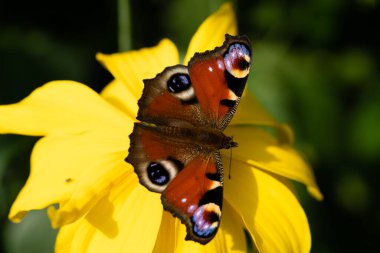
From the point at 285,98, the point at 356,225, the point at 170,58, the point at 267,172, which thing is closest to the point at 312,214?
the point at 356,225

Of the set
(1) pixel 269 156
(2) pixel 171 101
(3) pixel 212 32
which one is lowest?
(1) pixel 269 156

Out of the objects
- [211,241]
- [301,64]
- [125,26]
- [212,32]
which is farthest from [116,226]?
[301,64]

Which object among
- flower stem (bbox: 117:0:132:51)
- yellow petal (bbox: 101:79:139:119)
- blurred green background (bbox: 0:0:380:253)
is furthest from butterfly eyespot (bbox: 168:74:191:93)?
blurred green background (bbox: 0:0:380:253)

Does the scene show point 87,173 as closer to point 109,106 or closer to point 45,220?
point 109,106

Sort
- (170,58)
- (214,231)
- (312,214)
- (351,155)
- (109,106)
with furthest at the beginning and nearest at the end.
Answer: (351,155) < (312,214) < (170,58) < (109,106) < (214,231)

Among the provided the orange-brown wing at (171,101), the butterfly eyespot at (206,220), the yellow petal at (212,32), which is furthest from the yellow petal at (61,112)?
the butterfly eyespot at (206,220)

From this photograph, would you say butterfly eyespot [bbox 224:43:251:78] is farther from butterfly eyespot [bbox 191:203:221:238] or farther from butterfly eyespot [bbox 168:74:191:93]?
butterfly eyespot [bbox 191:203:221:238]

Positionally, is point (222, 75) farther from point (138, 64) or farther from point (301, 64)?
point (301, 64)

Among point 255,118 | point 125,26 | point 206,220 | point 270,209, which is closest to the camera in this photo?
point 206,220
